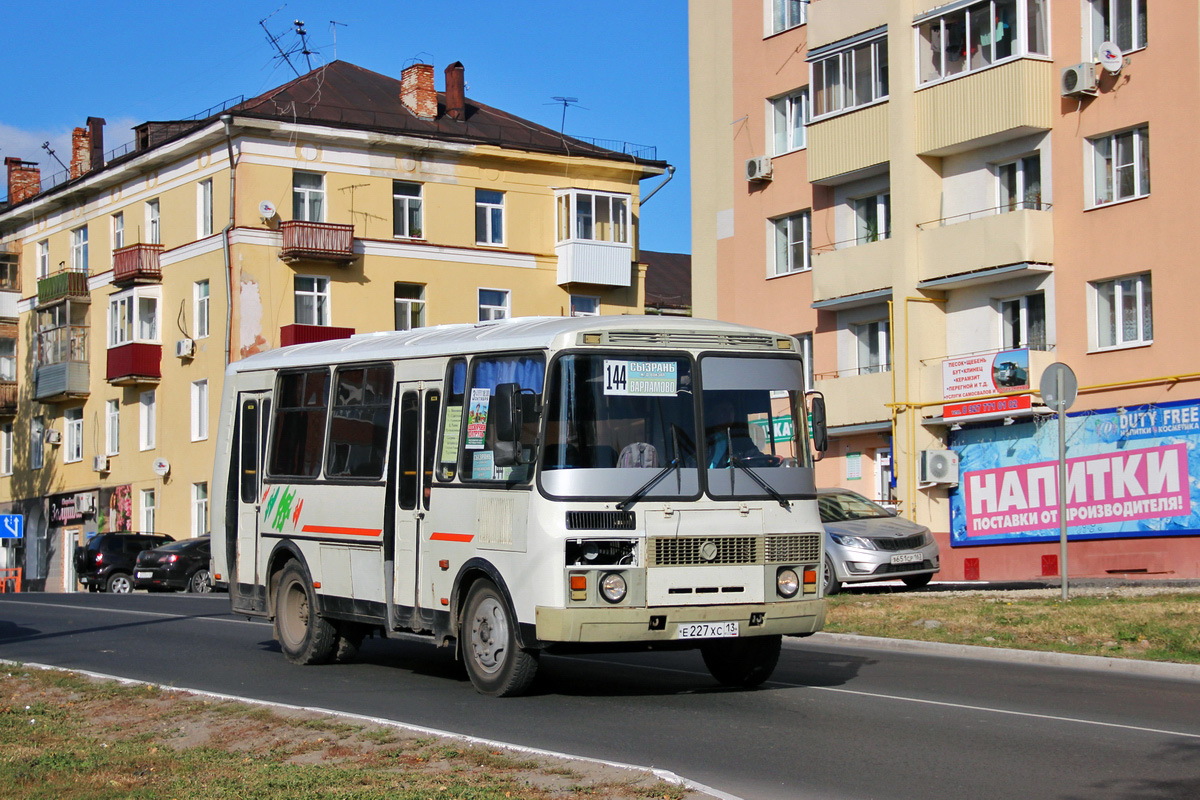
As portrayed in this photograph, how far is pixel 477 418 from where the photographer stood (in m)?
12.4

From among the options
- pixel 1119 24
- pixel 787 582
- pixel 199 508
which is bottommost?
pixel 787 582

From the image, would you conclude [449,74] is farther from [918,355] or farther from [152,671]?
[152,671]

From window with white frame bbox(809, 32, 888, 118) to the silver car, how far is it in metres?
13.1

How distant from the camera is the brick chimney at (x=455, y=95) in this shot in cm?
5375

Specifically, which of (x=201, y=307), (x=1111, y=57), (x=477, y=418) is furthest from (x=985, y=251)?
(x=201, y=307)

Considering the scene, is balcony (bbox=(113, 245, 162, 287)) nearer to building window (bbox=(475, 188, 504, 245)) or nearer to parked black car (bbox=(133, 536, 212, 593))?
building window (bbox=(475, 188, 504, 245))

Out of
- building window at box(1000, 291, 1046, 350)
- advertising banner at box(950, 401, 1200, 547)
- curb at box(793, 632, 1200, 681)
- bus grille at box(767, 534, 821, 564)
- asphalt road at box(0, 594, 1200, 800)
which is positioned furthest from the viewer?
building window at box(1000, 291, 1046, 350)

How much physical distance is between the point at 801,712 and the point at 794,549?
1363 mm

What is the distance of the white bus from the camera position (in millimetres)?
11172

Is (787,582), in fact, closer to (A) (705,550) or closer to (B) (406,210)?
(A) (705,550)

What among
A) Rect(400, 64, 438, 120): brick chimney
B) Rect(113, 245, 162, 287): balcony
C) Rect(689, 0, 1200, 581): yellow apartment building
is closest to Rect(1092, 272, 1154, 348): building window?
Rect(689, 0, 1200, 581): yellow apartment building

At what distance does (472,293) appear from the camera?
51781 millimetres

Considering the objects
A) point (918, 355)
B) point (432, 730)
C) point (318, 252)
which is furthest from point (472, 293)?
point (432, 730)

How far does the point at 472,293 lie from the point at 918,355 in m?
22.4
